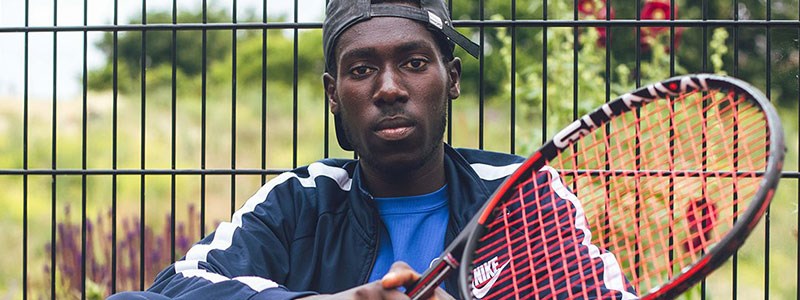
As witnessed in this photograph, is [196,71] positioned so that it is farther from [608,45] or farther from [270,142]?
[608,45]

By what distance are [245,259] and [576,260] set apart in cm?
75

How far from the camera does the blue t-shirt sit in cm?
252

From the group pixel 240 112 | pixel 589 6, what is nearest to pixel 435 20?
pixel 589 6

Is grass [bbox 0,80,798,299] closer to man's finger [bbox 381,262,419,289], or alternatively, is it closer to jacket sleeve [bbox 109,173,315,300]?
jacket sleeve [bbox 109,173,315,300]

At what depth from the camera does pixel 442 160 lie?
2.62m

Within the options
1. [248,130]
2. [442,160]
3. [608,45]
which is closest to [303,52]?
[248,130]

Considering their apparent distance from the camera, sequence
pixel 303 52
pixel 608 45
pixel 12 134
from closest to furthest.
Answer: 1. pixel 608 45
2. pixel 12 134
3. pixel 303 52

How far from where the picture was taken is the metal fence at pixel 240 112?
374 centimetres

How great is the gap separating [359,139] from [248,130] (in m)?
7.73

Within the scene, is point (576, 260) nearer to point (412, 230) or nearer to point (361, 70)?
point (412, 230)

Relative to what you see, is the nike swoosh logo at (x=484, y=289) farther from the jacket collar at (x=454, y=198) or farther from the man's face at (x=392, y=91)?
the man's face at (x=392, y=91)

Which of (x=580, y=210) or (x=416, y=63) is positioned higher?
(x=416, y=63)

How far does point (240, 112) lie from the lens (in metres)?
10.8

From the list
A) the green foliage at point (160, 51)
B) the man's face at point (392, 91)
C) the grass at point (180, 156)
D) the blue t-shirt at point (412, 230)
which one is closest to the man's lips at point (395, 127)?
the man's face at point (392, 91)
